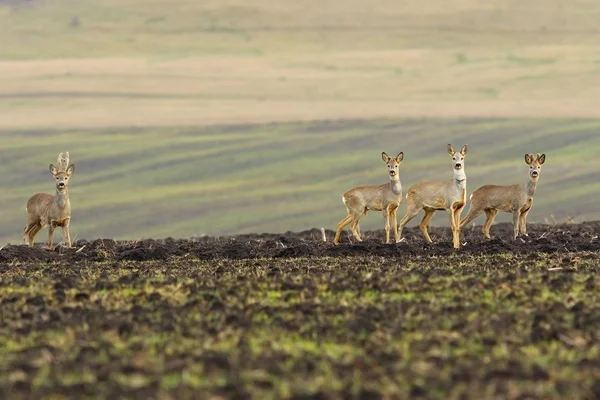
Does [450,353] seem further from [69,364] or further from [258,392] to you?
[69,364]

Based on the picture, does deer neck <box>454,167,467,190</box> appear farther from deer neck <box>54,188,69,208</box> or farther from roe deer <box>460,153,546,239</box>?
deer neck <box>54,188,69,208</box>

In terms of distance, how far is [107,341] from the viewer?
1330cm

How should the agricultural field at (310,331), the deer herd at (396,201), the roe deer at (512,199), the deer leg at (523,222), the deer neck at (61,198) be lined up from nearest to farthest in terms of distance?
the agricultural field at (310,331), the deer herd at (396,201), the deer neck at (61,198), the roe deer at (512,199), the deer leg at (523,222)

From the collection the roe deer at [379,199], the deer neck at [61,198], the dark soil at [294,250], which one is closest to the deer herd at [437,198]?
the roe deer at [379,199]

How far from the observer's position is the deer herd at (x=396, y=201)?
2922cm

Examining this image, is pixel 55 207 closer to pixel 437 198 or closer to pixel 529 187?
pixel 437 198

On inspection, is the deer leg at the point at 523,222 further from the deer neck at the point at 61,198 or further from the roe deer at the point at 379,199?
the deer neck at the point at 61,198

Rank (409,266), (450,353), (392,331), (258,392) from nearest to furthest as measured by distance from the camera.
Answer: (258,392) < (450,353) < (392,331) < (409,266)

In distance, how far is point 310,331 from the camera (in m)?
13.9

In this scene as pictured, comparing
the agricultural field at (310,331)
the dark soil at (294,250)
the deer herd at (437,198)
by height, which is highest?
the deer herd at (437,198)

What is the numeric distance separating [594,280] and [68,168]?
15.9 meters

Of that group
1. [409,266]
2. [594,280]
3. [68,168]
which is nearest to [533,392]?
[594,280]

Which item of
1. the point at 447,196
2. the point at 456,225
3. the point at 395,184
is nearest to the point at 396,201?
the point at 395,184

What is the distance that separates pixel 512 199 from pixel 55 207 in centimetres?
1017
